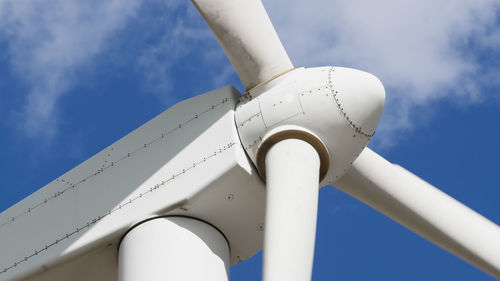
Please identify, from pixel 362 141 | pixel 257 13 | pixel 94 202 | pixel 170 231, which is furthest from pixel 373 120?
pixel 94 202

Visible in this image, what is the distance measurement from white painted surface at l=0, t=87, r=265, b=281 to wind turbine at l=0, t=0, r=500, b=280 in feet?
0.06

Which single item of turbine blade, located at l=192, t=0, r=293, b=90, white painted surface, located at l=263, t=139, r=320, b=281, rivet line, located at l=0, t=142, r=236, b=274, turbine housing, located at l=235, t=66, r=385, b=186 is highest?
turbine blade, located at l=192, t=0, r=293, b=90

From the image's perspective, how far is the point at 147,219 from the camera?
13.4 meters

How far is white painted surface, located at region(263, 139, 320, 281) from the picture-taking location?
11.8 meters

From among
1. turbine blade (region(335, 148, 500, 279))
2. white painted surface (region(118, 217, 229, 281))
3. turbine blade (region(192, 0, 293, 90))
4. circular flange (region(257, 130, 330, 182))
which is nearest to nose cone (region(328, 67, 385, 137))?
circular flange (region(257, 130, 330, 182))

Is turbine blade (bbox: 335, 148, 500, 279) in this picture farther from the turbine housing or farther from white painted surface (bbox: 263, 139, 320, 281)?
white painted surface (bbox: 263, 139, 320, 281)

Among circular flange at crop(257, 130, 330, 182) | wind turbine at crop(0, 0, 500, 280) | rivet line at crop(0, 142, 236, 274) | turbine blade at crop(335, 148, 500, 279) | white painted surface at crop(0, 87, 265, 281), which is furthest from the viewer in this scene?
turbine blade at crop(335, 148, 500, 279)

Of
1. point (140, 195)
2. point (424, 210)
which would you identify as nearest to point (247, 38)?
point (140, 195)

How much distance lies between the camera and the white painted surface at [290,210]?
1179 cm

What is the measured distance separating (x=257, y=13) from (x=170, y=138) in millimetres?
2036

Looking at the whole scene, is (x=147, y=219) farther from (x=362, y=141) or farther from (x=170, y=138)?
(x=362, y=141)

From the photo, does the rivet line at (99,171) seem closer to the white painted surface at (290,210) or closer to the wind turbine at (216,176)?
the wind turbine at (216,176)

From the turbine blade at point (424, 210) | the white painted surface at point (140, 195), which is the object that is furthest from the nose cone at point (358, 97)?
the white painted surface at point (140, 195)

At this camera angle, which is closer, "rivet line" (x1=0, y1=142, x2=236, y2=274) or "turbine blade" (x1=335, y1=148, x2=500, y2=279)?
"rivet line" (x1=0, y1=142, x2=236, y2=274)
